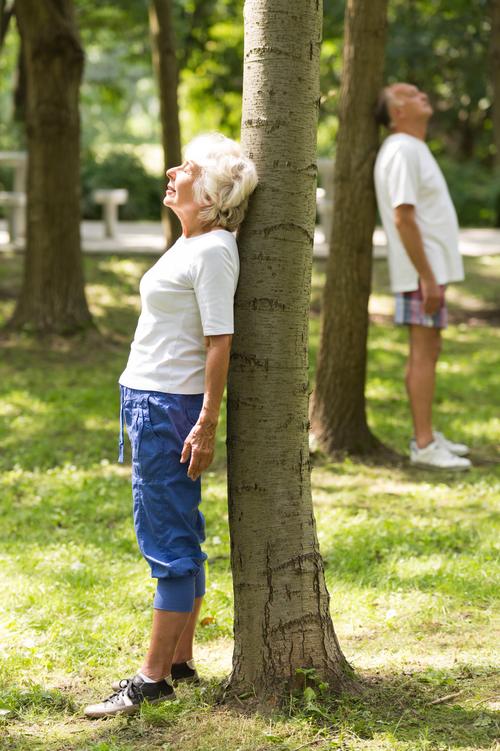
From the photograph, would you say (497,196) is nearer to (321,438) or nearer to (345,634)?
(321,438)

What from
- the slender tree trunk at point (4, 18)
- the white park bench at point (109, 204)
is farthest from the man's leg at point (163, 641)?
the white park bench at point (109, 204)

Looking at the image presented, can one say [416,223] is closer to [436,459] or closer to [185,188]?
[436,459]

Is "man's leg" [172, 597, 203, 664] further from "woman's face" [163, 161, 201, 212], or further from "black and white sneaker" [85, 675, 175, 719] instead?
"woman's face" [163, 161, 201, 212]

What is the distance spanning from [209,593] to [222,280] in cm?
194

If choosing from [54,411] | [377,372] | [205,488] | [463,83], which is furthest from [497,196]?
[205,488]

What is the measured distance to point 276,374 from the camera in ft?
11.6

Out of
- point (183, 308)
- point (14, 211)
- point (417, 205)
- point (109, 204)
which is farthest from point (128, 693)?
point (109, 204)

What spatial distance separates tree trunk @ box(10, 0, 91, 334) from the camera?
9750 millimetres

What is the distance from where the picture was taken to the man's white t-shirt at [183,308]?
3352 mm

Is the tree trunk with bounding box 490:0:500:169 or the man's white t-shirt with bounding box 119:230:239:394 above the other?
the tree trunk with bounding box 490:0:500:169

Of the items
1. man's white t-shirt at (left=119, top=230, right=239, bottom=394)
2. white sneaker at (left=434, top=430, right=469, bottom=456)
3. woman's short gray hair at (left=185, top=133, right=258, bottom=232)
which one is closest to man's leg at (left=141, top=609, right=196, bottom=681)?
man's white t-shirt at (left=119, top=230, right=239, bottom=394)

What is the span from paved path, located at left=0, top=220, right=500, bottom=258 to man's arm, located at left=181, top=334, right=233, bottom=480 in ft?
33.6

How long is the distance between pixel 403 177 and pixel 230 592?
9.03 feet

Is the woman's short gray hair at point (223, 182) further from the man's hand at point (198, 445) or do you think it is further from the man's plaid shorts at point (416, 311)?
the man's plaid shorts at point (416, 311)
